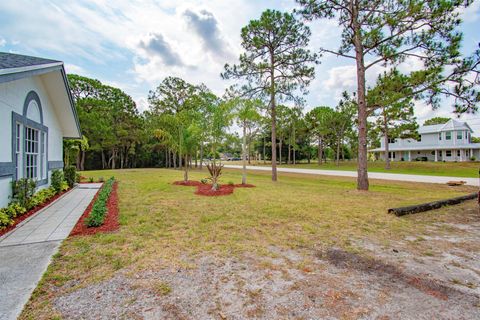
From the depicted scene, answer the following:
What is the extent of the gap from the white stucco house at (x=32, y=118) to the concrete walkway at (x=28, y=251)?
3.62 ft

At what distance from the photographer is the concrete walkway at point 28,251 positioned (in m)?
2.46

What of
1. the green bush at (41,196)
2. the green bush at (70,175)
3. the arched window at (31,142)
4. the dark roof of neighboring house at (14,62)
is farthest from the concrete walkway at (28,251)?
the green bush at (70,175)

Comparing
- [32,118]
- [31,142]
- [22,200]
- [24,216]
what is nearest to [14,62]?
[32,118]

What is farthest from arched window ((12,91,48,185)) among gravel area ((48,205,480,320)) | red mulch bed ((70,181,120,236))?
gravel area ((48,205,480,320))

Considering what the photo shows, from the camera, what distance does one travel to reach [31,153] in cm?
736

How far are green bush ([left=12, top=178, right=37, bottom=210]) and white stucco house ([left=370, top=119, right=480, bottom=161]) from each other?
138 ft

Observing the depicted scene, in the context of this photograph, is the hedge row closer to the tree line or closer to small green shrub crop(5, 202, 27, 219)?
small green shrub crop(5, 202, 27, 219)

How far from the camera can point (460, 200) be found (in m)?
8.25

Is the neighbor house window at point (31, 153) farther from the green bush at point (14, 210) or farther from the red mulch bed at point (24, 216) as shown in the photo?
the green bush at point (14, 210)

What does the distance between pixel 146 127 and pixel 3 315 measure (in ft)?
114

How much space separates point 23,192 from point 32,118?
8.29 ft

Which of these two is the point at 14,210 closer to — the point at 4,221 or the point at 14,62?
the point at 4,221

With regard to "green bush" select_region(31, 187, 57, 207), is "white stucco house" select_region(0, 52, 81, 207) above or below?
above

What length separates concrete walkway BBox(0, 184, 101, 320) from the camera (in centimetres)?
246
